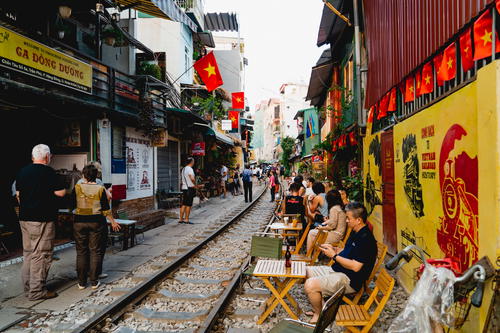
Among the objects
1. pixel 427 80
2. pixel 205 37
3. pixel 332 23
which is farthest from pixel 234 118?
pixel 427 80

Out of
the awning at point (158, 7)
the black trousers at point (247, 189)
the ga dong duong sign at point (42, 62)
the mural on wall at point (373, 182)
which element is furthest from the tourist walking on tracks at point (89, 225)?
the black trousers at point (247, 189)

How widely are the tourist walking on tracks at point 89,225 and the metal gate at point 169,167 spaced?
1086cm

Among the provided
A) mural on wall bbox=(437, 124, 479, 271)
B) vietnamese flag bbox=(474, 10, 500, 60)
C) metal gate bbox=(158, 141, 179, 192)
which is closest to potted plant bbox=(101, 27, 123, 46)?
metal gate bbox=(158, 141, 179, 192)

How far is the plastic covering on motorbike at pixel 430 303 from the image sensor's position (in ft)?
8.61

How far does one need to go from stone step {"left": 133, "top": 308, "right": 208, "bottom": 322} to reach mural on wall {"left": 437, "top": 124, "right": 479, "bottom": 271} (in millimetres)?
3215

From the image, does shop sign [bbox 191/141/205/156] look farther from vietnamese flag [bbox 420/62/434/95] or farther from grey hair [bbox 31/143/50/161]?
vietnamese flag [bbox 420/62/434/95]

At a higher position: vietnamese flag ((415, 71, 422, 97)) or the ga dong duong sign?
the ga dong duong sign

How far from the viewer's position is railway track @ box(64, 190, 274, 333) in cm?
460

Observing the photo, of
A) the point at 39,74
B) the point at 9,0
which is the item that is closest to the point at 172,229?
the point at 39,74

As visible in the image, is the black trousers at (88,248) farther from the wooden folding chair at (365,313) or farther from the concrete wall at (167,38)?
the concrete wall at (167,38)

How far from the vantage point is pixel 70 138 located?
34.8 ft

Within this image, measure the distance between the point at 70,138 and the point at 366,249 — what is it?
366 inches

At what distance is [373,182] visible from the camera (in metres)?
9.05

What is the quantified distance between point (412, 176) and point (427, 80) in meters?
1.49
